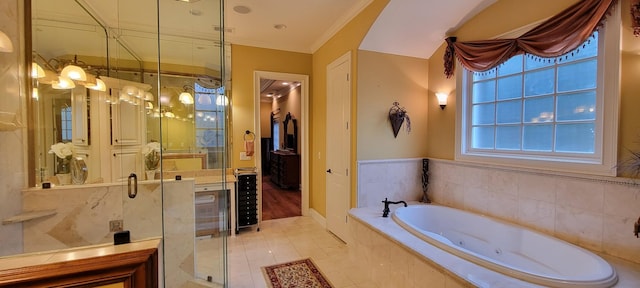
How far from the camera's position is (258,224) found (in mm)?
3773

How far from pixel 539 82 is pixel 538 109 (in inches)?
9.5

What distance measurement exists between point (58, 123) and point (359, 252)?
9.40 ft

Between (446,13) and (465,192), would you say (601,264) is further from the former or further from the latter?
(446,13)

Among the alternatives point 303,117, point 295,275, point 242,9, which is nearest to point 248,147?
point 303,117

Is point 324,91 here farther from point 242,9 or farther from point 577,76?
point 577,76

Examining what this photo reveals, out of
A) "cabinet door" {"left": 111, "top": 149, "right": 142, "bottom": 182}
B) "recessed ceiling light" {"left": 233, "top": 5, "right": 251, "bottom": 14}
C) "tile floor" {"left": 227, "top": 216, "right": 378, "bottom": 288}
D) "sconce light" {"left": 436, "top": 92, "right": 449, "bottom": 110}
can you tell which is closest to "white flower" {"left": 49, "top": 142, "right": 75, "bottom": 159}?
"cabinet door" {"left": 111, "top": 149, "right": 142, "bottom": 182}

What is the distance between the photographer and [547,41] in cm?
207

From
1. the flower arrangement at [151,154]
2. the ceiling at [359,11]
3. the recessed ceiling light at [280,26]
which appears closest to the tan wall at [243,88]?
the ceiling at [359,11]

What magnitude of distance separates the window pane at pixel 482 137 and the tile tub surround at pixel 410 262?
1279 mm

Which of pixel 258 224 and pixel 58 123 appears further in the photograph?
pixel 258 224

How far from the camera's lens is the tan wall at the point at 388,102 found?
2.96 m

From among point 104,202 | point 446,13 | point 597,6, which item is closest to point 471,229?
point 597,6

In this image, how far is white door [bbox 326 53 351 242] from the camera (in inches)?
123

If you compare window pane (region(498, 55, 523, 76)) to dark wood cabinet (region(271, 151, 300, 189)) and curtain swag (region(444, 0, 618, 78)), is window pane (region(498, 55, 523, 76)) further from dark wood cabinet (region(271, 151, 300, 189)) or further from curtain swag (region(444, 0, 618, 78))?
dark wood cabinet (region(271, 151, 300, 189))
